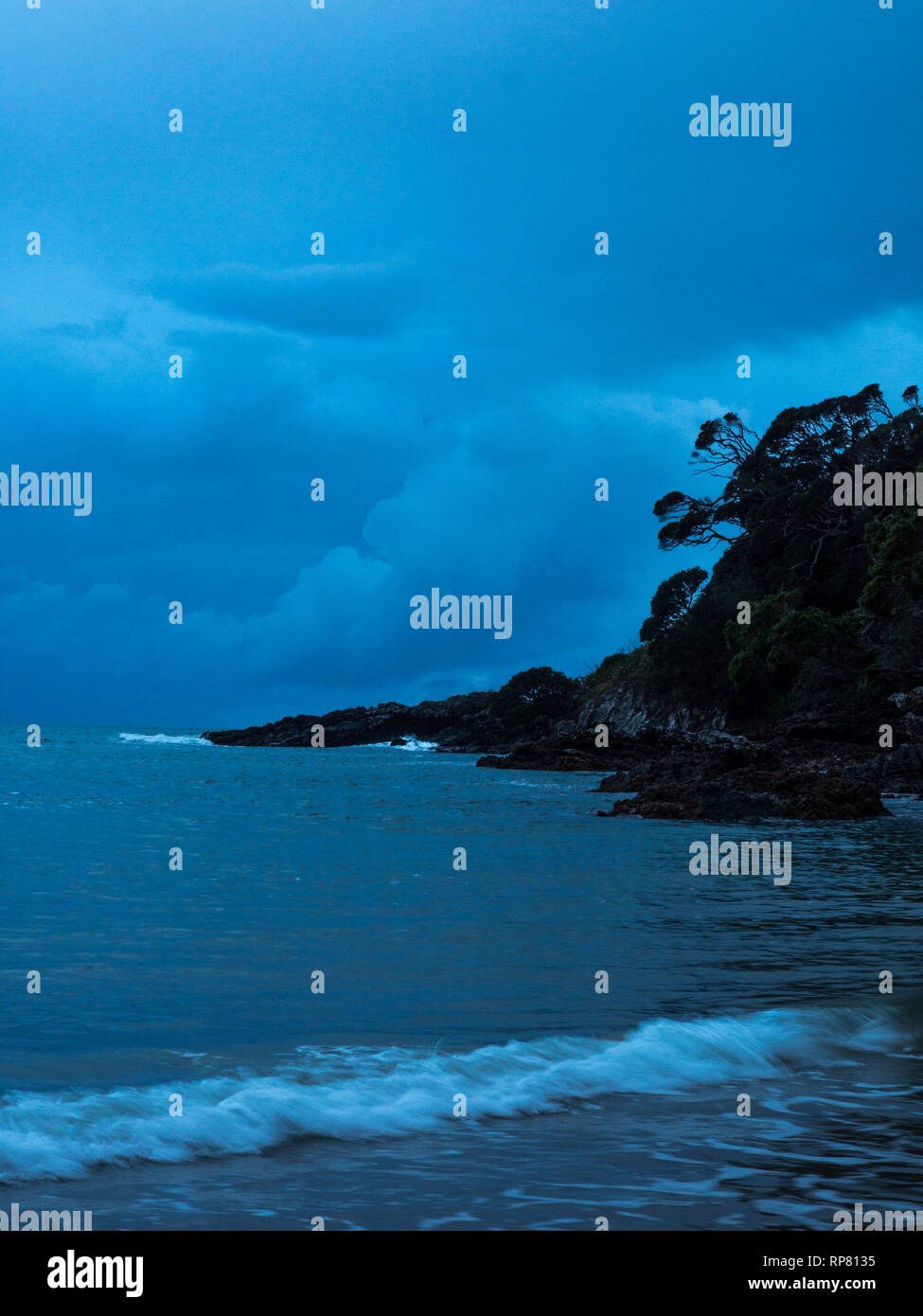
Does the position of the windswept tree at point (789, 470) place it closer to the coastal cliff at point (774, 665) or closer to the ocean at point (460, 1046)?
the coastal cliff at point (774, 665)

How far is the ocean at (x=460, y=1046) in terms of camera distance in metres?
5.88

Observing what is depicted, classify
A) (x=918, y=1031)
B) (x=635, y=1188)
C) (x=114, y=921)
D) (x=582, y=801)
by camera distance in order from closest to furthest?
(x=635, y=1188)
(x=918, y=1031)
(x=114, y=921)
(x=582, y=801)

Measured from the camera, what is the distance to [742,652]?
56062 millimetres

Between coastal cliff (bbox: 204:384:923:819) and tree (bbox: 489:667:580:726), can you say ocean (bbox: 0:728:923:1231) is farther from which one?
tree (bbox: 489:667:580:726)

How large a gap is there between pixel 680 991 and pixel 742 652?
1840 inches

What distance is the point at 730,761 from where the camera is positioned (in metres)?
39.3

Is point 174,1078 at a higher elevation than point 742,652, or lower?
lower

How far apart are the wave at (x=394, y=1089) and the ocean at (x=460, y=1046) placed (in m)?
0.03

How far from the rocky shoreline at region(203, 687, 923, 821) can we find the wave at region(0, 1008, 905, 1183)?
71.3 feet
